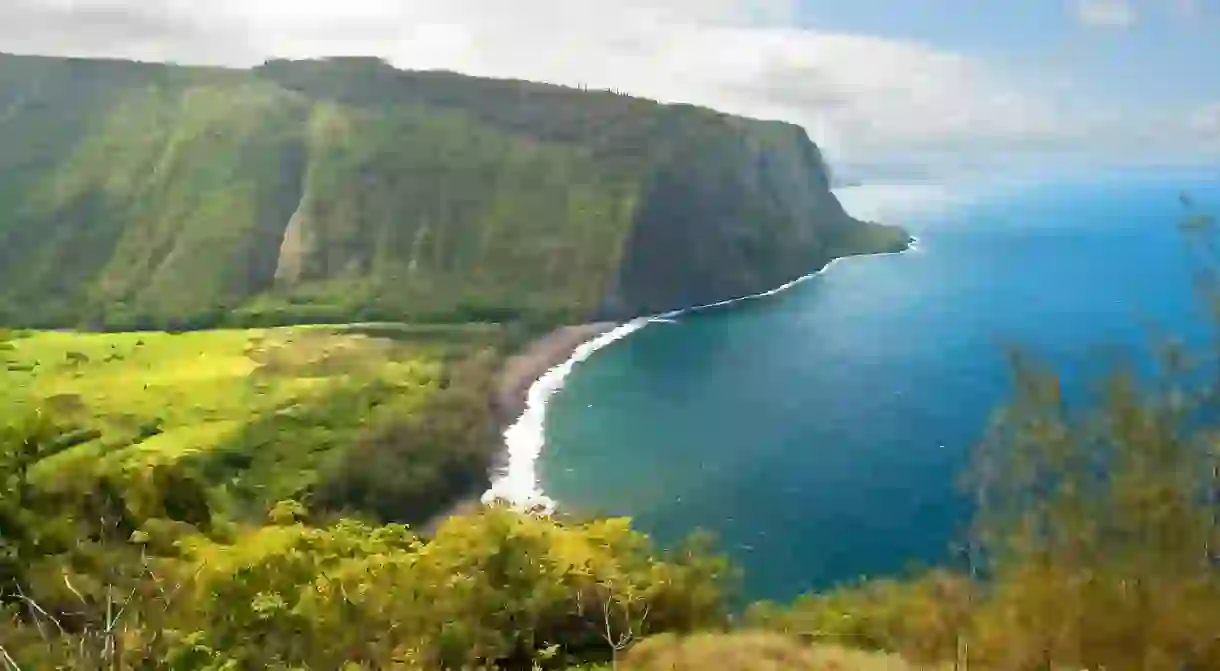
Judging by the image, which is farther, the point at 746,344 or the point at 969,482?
the point at 746,344

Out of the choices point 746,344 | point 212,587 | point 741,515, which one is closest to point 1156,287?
point 741,515

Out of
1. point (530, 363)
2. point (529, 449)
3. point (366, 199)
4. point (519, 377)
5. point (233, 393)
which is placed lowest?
point (529, 449)

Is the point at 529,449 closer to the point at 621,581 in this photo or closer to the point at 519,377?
the point at 519,377

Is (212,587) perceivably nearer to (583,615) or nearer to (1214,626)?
(583,615)

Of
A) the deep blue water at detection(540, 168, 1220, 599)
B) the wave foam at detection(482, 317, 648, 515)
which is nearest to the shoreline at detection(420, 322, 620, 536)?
the wave foam at detection(482, 317, 648, 515)

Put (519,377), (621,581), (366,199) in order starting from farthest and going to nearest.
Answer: (366,199), (519,377), (621,581)

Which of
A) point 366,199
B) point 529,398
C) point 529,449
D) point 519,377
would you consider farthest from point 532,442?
point 366,199
